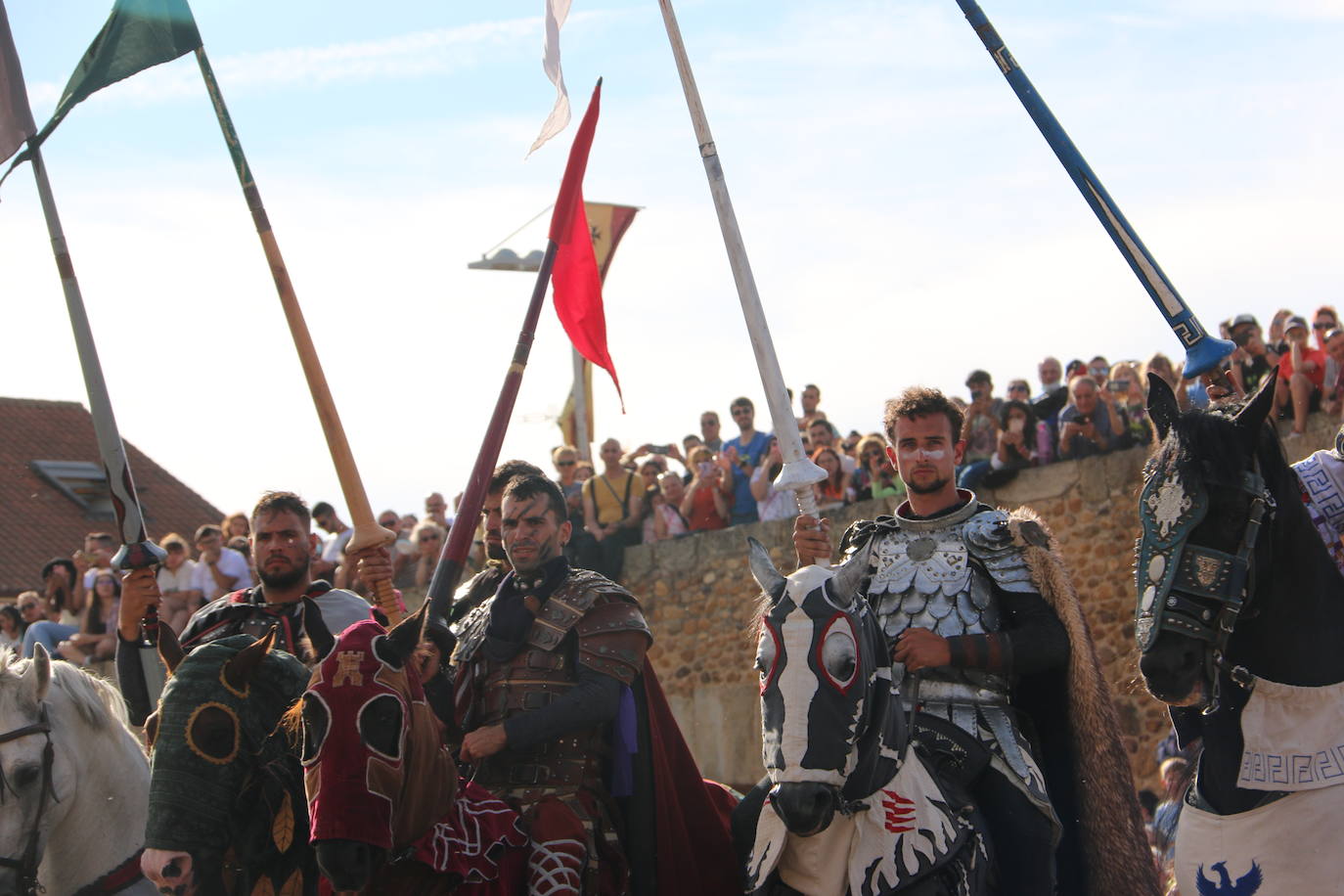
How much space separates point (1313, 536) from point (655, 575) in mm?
10807

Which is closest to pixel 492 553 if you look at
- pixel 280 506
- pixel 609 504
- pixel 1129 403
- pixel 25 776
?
pixel 280 506

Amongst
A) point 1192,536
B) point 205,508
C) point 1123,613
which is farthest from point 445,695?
point 205,508

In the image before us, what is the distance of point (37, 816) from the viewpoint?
5379 millimetres

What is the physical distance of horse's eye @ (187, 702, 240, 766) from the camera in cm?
455

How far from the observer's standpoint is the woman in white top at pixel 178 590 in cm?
1294

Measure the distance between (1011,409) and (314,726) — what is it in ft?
26.9

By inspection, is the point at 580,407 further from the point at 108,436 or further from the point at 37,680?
the point at 37,680

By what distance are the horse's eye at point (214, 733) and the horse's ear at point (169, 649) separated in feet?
3.12

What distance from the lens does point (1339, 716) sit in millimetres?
3869

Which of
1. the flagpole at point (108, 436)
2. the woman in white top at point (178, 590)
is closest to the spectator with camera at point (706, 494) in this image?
the woman in white top at point (178, 590)

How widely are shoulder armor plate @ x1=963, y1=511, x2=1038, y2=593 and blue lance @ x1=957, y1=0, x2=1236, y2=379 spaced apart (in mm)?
933

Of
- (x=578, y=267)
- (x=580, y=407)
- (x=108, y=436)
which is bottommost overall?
(x=108, y=436)

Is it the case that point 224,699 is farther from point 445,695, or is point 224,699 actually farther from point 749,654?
point 749,654

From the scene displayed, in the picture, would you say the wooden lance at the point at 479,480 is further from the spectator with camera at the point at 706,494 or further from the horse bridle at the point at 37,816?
the spectator with camera at the point at 706,494
